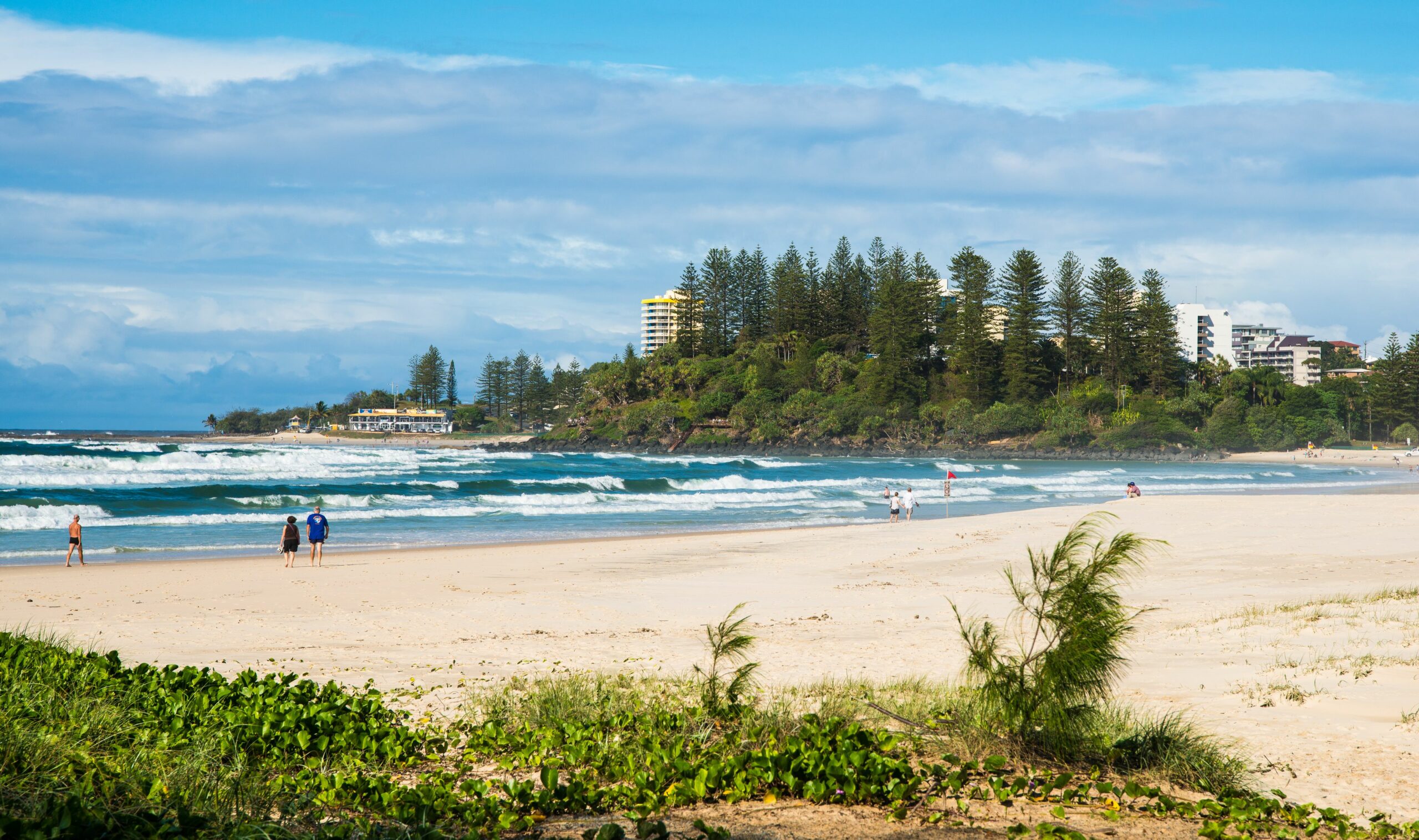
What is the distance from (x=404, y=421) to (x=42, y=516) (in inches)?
4801

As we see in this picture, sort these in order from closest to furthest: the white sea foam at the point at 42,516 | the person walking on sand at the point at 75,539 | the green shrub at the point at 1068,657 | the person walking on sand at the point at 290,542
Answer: the green shrub at the point at 1068,657
the person walking on sand at the point at 75,539
the person walking on sand at the point at 290,542
the white sea foam at the point at 42,516

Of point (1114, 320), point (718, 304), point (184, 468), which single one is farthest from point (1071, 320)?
point (184, 468)

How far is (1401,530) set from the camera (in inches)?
771

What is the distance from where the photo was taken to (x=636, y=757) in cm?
465

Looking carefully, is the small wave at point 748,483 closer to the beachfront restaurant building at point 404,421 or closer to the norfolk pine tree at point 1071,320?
the norfolk pine tree at point 1071,320

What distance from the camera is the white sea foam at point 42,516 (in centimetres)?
2391

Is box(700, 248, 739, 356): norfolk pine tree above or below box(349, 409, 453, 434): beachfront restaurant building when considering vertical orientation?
above

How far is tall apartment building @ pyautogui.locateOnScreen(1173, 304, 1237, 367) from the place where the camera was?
133m

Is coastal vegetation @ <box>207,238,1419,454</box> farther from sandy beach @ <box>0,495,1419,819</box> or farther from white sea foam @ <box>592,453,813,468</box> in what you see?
sandy beach @ <box>0,495,1419,819</box>

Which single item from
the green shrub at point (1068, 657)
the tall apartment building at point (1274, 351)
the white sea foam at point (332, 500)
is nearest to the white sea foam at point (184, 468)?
the white sea foam at point (332, 500)

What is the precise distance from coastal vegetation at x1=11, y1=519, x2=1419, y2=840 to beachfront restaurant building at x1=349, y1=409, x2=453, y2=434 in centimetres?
13645

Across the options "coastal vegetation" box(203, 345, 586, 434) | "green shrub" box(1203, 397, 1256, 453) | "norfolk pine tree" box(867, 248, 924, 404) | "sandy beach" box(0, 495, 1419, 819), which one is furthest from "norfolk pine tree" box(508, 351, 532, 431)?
"sandy beach" box(0, 495, 1419, 819)

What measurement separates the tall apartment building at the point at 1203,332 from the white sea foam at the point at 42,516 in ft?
408

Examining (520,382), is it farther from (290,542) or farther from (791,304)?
(290,542)
